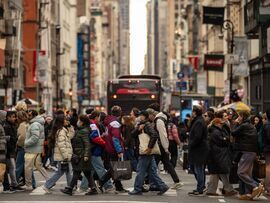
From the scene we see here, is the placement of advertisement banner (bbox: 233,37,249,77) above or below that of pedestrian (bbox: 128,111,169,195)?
above

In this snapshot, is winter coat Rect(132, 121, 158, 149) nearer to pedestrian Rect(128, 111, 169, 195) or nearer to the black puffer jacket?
pedestrian Rect(128, 111, 169, 195)

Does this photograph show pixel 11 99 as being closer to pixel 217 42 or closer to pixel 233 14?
pixel 233 14

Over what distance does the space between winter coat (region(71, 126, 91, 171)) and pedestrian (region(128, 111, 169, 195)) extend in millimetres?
1156

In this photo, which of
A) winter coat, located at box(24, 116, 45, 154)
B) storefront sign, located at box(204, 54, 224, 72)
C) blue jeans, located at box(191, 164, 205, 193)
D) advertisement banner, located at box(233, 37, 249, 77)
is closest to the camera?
blue jeans, located at box(191, 164, 205, 193)

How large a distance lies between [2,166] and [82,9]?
169 meters

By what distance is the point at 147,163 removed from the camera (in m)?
19.6

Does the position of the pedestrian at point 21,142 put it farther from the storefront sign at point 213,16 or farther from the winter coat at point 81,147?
the storefront sign at point 213,16

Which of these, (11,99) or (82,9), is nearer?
(11,99)

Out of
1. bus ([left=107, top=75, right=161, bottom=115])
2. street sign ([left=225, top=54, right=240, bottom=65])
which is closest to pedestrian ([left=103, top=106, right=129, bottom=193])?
bus ([left=107, top=75, right=161, bottom=115])

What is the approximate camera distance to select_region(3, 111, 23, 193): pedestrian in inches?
781

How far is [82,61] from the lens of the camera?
176 meters

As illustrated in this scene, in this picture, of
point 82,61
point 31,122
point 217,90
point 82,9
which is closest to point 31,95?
point 217,90

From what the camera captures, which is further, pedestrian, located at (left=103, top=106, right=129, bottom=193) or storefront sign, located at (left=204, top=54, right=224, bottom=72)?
storefront sign, located at (left=204, top=54, right=224, bottom=72)

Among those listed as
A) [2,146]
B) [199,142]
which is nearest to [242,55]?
[199,142]
